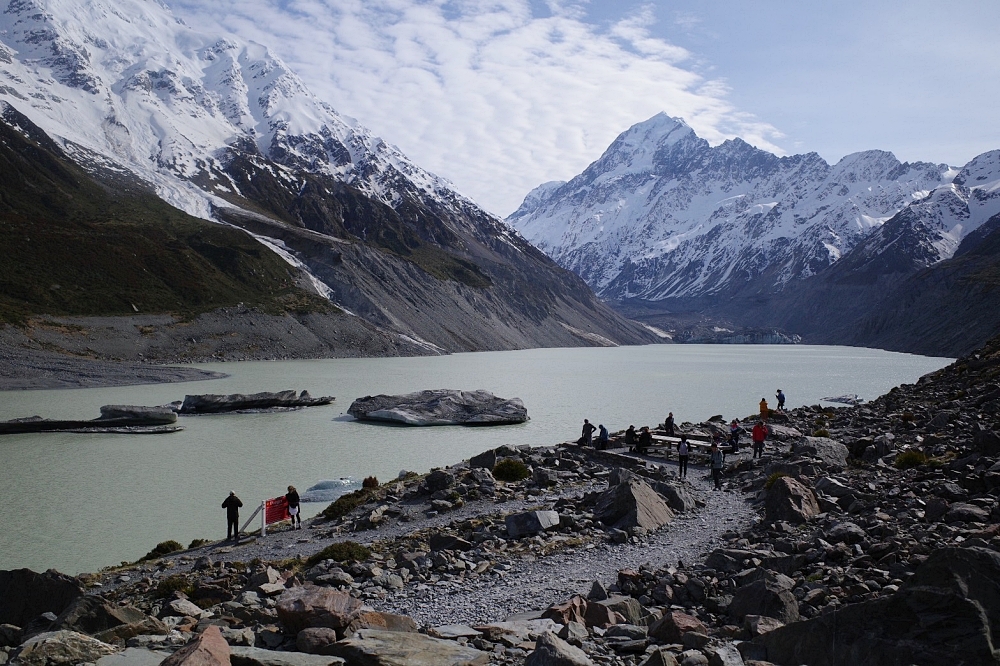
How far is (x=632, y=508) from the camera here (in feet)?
62.4

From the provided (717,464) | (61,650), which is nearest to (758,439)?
(717,464)

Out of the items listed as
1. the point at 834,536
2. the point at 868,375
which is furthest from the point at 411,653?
the point at 868,375

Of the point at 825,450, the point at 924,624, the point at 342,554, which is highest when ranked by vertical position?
the point at 924,624

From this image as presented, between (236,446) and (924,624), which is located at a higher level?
(924,624)

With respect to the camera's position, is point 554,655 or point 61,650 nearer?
point 554,655

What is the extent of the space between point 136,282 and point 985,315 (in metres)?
164

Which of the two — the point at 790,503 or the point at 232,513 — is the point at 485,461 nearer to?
the point at 232,513

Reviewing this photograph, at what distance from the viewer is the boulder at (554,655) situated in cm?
882

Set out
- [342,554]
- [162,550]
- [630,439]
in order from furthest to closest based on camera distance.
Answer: [630,439] → [162,550] → [342,554]

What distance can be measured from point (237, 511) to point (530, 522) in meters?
8.83

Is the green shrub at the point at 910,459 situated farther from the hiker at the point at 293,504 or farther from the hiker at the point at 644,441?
the hiker at the point at 293,504

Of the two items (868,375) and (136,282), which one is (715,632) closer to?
(868,375)

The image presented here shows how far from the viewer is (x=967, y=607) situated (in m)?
8.28

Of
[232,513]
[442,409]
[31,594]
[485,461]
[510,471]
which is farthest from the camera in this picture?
[442,409]
